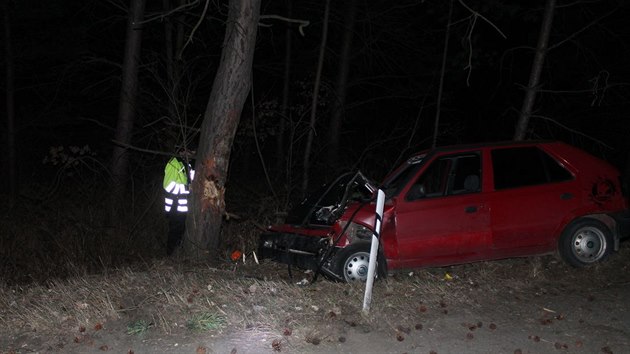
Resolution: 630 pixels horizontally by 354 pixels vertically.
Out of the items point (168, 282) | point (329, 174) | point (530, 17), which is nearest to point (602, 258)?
point (168, 282)

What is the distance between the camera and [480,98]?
90.6ft

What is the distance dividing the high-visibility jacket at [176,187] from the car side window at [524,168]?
4721 mm

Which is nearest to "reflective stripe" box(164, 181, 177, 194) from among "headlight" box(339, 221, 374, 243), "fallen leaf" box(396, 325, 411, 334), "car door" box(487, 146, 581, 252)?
"headlight" box(339, 221, 374, 243)

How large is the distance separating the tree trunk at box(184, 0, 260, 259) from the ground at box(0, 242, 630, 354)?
1.42 m

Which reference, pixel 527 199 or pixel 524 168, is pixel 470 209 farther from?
pixel 524 168

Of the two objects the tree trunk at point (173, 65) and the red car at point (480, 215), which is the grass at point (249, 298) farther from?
the tree trunk at point (173, 65)

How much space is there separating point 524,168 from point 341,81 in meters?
11.0

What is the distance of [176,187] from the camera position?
9.41 meters

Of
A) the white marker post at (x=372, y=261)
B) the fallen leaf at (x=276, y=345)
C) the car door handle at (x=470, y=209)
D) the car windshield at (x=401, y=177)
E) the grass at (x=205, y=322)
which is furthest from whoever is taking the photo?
the car windshield at (x=401, y=177)

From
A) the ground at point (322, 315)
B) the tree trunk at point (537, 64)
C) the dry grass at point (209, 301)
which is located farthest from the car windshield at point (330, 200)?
the tree trunk at point (537, 64)

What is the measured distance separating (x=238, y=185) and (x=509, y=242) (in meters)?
8.69

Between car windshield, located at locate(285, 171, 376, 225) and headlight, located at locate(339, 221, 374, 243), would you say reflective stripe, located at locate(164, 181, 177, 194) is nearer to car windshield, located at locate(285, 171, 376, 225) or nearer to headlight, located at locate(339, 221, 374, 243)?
car windshield, located at locate(285, 171, 376, 225)

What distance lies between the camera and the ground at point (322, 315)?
5.10 metres

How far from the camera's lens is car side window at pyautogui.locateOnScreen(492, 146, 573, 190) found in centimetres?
754
